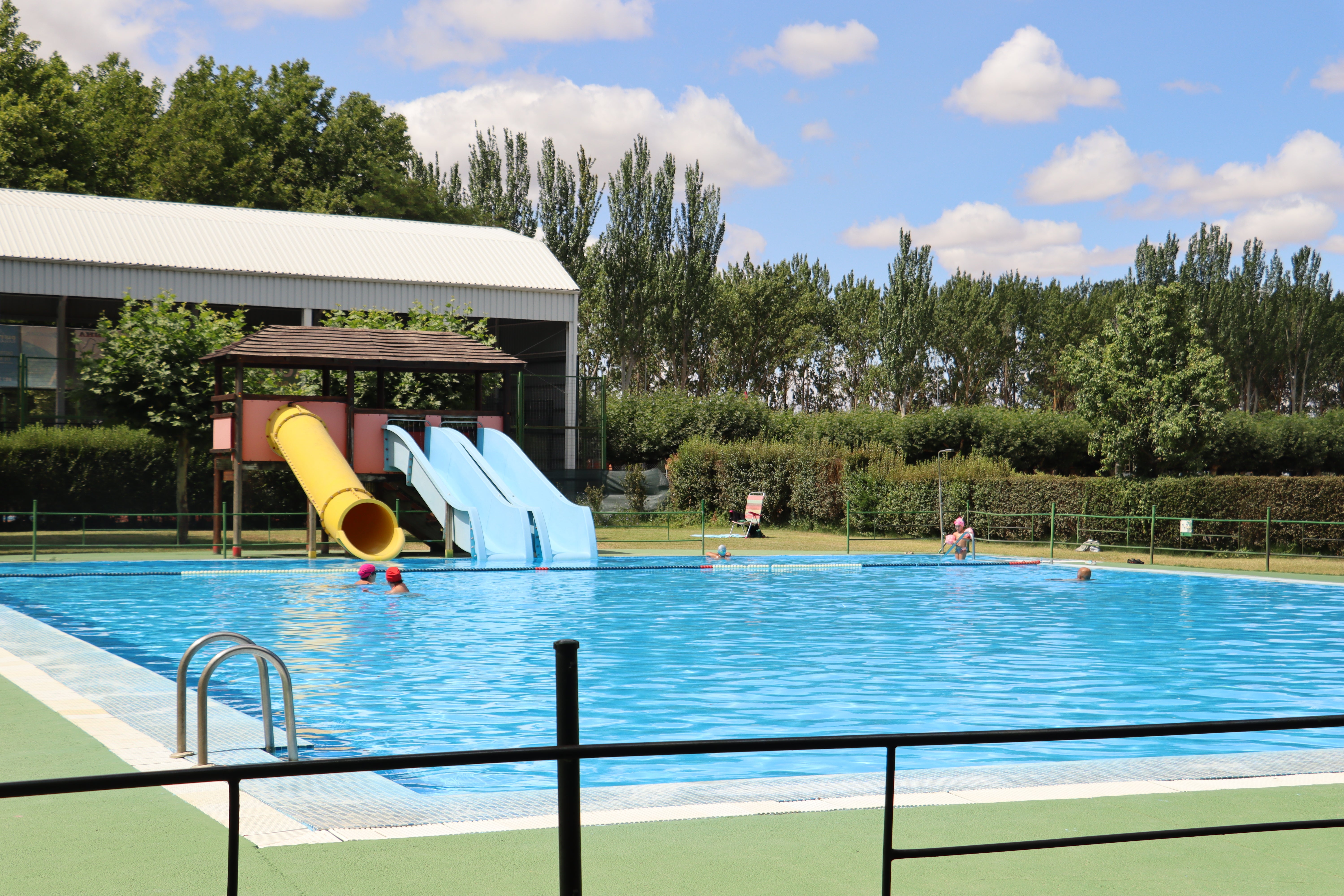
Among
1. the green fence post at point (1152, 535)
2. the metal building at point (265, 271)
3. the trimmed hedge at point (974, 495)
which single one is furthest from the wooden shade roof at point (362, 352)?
the green fence post at point (1152, 535)

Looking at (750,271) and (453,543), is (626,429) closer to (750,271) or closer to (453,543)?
(453,543)

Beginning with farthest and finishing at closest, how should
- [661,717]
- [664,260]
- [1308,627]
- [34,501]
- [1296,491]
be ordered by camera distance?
[664,260] → [1296,491] → [34,501] → [1308,627] → [661,717]

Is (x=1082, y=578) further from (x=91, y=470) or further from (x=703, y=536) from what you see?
(x=91, y=470)

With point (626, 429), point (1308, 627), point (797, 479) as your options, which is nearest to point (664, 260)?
point (626, 429)

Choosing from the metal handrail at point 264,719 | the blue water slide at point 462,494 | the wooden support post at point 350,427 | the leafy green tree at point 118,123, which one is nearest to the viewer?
the metal handrail at point 264,719

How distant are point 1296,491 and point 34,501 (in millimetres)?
29220

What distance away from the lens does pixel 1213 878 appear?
5.25 meters

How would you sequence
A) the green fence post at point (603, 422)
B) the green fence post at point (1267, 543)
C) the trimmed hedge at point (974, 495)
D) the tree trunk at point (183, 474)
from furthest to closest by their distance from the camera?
the green fence post at point (603, 422)
the trimmed hedge at point (974, 495)
the tree trunk at point (183, 474)
the green fence post at point (1267, 543)

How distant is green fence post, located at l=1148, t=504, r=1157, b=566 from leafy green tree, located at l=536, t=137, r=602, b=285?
130 feet

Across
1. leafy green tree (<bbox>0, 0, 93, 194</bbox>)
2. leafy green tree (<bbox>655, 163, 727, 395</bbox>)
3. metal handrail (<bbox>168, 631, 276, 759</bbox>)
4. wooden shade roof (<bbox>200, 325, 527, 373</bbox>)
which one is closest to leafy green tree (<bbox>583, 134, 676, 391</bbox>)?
leafy green tree (<bbox>655, 163, 727, 395</bbox>)

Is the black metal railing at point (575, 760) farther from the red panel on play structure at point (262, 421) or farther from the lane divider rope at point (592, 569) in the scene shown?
the red panel on play structure at point (262, 421)

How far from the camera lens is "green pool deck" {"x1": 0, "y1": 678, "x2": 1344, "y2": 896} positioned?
5039 mm

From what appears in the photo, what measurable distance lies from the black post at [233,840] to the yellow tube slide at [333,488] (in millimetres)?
22378

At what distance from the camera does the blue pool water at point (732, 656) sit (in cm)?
1021
